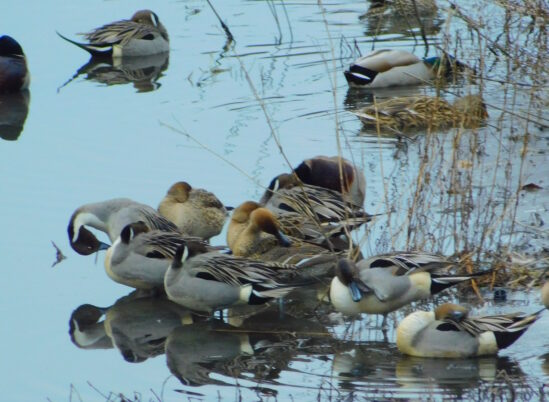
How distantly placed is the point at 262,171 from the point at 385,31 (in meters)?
5.72

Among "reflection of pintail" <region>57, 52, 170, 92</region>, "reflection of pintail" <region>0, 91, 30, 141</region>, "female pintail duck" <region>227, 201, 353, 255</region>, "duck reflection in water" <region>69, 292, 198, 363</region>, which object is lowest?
"reflection of pintail" <region>57, 52, 170, 92</region>

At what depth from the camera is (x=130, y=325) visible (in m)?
7.46

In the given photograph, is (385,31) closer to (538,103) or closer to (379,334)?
(538,103)

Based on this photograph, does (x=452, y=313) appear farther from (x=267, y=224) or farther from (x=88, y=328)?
(x=88, y=328)

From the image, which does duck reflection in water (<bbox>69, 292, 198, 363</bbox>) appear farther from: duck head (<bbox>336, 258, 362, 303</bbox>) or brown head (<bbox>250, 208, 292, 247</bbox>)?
duck head (<bbox>336, 258, 362, 303</bbox>)

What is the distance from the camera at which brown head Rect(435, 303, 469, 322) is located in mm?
6533

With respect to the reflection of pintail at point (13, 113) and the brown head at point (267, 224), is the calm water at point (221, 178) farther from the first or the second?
the brown head at point (267, 224)

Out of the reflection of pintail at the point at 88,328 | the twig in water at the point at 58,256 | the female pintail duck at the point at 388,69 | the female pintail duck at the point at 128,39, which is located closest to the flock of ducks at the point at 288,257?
the twig in water at the point at 58,256

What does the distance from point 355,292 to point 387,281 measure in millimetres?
222

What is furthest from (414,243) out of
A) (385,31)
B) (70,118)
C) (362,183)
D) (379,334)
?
(385,31)

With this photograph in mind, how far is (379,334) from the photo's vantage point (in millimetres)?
7051

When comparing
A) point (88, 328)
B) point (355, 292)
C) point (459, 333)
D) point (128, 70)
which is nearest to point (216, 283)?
point (88, 328)

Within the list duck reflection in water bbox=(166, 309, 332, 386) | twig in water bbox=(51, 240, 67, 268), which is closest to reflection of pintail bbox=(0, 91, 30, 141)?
twig in water bbox=(51, 240, 67, 268)

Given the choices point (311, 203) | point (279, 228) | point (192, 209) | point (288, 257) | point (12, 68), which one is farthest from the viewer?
point (12, 68)
